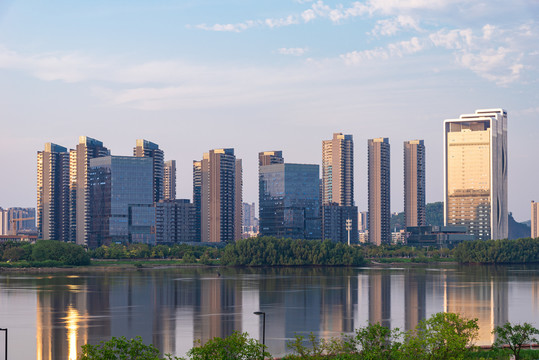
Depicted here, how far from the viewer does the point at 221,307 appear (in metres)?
106

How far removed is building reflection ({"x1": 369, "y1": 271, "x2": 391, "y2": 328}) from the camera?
91.8 metres

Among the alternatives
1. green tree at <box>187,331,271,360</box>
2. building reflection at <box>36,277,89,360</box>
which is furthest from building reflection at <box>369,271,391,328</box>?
green tree at <box>187,331,271,360</box>

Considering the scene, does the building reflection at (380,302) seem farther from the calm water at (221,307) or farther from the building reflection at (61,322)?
the building reflection at (61,322)

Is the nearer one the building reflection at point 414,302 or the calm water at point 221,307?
the calm water at point 221,307

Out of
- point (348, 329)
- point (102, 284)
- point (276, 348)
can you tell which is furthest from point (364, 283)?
point (276, 348)

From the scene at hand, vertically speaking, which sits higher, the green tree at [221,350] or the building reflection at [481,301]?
the green tree at [221,350]

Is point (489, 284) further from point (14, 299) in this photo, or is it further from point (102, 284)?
Result: point (14, 299)

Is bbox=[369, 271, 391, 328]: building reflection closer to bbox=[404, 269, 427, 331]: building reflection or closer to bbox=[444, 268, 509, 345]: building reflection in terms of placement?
bbox=[404, 269, 427, 331]: building reflection

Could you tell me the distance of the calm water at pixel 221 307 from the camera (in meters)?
77.1

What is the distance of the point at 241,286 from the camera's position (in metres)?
146

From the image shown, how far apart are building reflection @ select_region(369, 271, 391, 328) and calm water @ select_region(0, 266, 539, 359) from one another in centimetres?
13

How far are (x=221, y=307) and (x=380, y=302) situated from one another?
2437cm

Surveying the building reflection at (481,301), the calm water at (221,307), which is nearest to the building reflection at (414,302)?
the calm water at (221,307)

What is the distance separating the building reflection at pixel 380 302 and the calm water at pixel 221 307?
13cm
